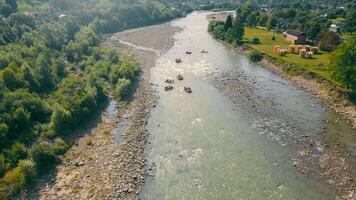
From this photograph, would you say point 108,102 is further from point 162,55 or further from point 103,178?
point 162,55

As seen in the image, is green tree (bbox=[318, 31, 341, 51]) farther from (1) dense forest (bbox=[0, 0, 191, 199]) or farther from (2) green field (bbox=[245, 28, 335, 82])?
(1) dense forest (bbox=[0, 0, 191, 199])

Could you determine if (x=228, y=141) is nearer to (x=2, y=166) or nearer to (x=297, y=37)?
(x=2, y=166)

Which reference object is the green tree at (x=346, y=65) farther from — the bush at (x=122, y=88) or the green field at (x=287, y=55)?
the bush at (x=122, y=88)

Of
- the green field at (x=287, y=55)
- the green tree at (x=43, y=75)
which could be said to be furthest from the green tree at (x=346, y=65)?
the green tree at (x=43, y=75)

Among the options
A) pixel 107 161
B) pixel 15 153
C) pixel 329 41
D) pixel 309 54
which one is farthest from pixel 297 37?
pixel 15 153

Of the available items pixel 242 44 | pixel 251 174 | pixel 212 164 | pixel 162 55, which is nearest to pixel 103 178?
pixel 212 164
